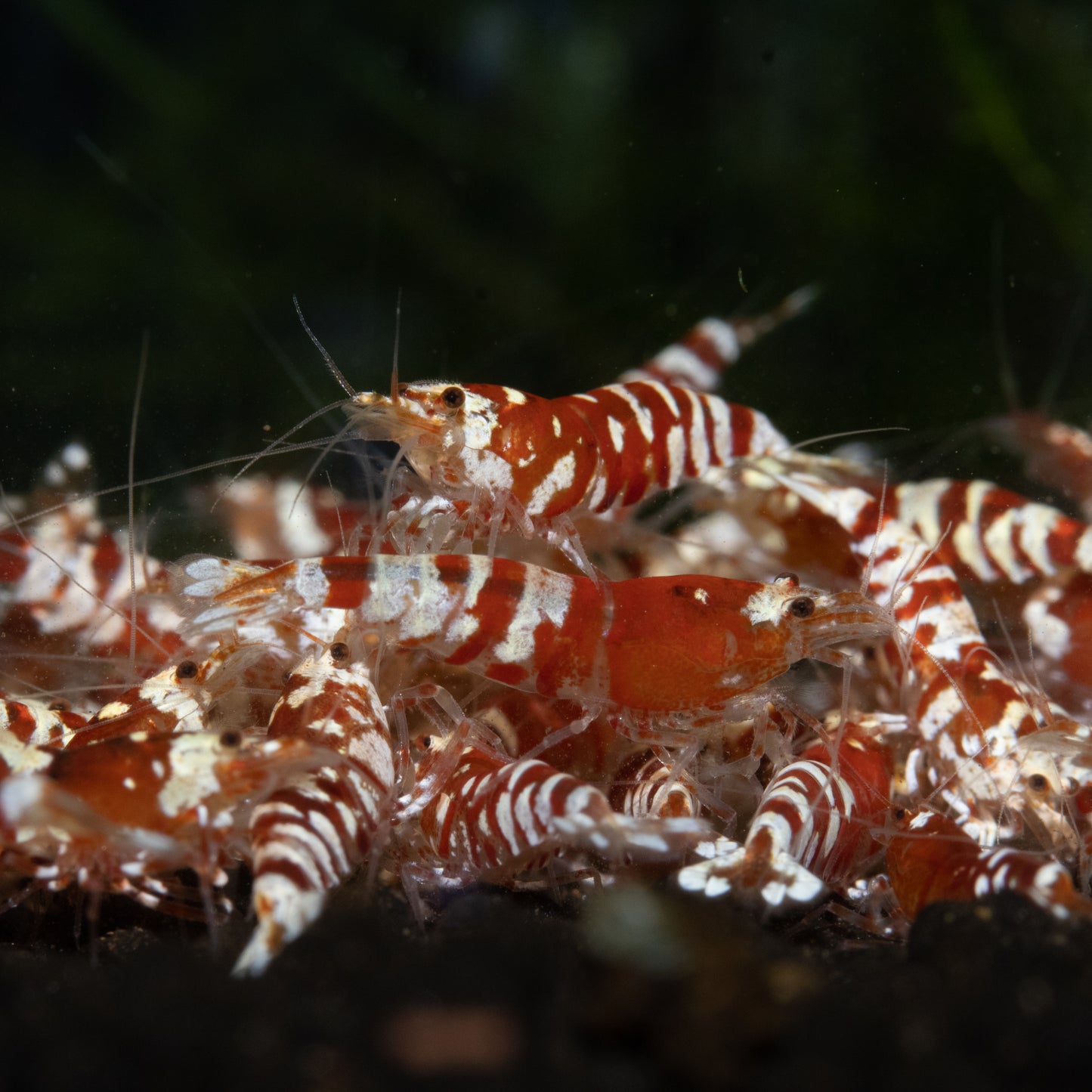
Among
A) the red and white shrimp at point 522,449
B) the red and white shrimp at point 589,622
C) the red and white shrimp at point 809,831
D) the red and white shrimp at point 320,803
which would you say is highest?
the red and white shrimp at point 522,449

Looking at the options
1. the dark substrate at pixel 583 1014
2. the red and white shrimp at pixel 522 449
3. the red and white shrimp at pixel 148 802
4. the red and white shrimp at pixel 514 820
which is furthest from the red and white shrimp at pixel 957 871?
the red and white shrimp at pixel 148 802

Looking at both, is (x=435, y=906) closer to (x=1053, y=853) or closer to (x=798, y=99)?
(x=1053, y=853)

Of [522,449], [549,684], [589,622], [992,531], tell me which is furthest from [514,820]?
[992,531]

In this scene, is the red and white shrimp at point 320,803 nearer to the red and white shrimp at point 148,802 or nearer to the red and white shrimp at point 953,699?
the red and white shrimp at point 148,802

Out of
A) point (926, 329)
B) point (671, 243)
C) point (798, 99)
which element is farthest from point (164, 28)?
point (926, 329)

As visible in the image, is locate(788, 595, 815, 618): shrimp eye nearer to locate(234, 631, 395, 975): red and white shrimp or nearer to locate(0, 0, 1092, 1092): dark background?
locate(234, 631, 395, 975): red and white shrimp

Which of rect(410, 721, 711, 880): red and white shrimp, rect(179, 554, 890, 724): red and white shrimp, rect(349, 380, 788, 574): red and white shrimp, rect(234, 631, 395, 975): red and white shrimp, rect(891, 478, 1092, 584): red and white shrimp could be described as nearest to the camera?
rect(234, 631, 395, 975): red and white shrimp

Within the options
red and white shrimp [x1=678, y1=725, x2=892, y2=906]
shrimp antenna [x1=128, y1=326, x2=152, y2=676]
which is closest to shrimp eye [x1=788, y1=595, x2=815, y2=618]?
red and white shrimp [x1=678, y1=725, x2=892, y2=906]
